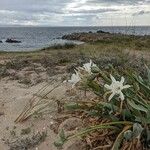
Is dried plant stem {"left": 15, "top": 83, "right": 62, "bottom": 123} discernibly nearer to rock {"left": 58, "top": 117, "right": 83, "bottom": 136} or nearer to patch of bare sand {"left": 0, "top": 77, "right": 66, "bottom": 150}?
patch of bare sand {"left": 0, "top": 77, "right": 66, "bottom": 150}

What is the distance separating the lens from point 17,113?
628cm

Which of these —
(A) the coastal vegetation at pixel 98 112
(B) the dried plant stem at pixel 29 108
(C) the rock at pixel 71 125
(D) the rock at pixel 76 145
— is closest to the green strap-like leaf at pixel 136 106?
(A) the coastal vegetation at pixel 98 112

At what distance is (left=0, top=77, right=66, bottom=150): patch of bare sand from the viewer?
5.56 metres

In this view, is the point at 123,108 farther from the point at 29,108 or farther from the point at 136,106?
the point at 29,108

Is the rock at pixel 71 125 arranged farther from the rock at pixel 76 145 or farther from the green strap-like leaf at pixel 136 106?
the green strap-like leaf at pixel 136 106

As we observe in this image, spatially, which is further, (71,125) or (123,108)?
(71,125)

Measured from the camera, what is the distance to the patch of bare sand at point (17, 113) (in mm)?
5564

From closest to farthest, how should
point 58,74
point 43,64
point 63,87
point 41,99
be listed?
1. point 41,99
2. point 63,87
3. point 58,74
4. point 43,64

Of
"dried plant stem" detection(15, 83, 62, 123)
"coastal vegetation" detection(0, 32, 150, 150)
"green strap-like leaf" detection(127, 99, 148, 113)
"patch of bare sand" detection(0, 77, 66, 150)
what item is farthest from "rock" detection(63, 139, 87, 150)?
"dried plant stem" detection(15, 83, 62, 123)

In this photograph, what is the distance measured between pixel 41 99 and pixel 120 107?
1.66 m

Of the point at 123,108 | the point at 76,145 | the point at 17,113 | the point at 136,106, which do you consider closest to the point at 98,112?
the point at 123,108

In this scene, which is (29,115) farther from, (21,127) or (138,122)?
(138,122)

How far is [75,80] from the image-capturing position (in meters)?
4.99

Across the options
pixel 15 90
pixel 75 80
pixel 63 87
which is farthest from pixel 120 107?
pixel 15 90
